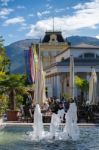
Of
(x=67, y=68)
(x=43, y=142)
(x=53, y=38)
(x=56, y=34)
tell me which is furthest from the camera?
(x=56, y=34)

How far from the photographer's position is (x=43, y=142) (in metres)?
18.4

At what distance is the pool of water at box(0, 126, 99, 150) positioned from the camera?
16.6 meters

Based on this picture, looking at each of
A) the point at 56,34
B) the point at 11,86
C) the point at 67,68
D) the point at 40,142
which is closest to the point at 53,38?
the point at 56,34

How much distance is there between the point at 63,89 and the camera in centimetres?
8888

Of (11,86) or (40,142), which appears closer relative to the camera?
(40,142)

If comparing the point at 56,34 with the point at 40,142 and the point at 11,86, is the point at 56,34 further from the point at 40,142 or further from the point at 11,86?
the point at 40,142

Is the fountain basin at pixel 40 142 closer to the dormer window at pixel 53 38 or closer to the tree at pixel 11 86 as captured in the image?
the tree at pixel 11 86

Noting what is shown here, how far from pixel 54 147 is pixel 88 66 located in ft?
209

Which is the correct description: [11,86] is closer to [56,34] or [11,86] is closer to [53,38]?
[53,38]

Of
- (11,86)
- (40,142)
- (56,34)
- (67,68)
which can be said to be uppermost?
(56,34)

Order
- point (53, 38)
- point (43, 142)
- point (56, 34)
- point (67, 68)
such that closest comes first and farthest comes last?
point (43, 142)
point (67, 68)
point (53, 38)
point (56, 34)

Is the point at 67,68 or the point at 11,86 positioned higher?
the point at 67,68

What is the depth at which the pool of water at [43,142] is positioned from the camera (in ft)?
54.3

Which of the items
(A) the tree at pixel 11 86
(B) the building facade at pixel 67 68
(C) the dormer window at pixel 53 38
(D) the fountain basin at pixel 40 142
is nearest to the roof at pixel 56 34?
(C) the dormer window at pixel 53 38
